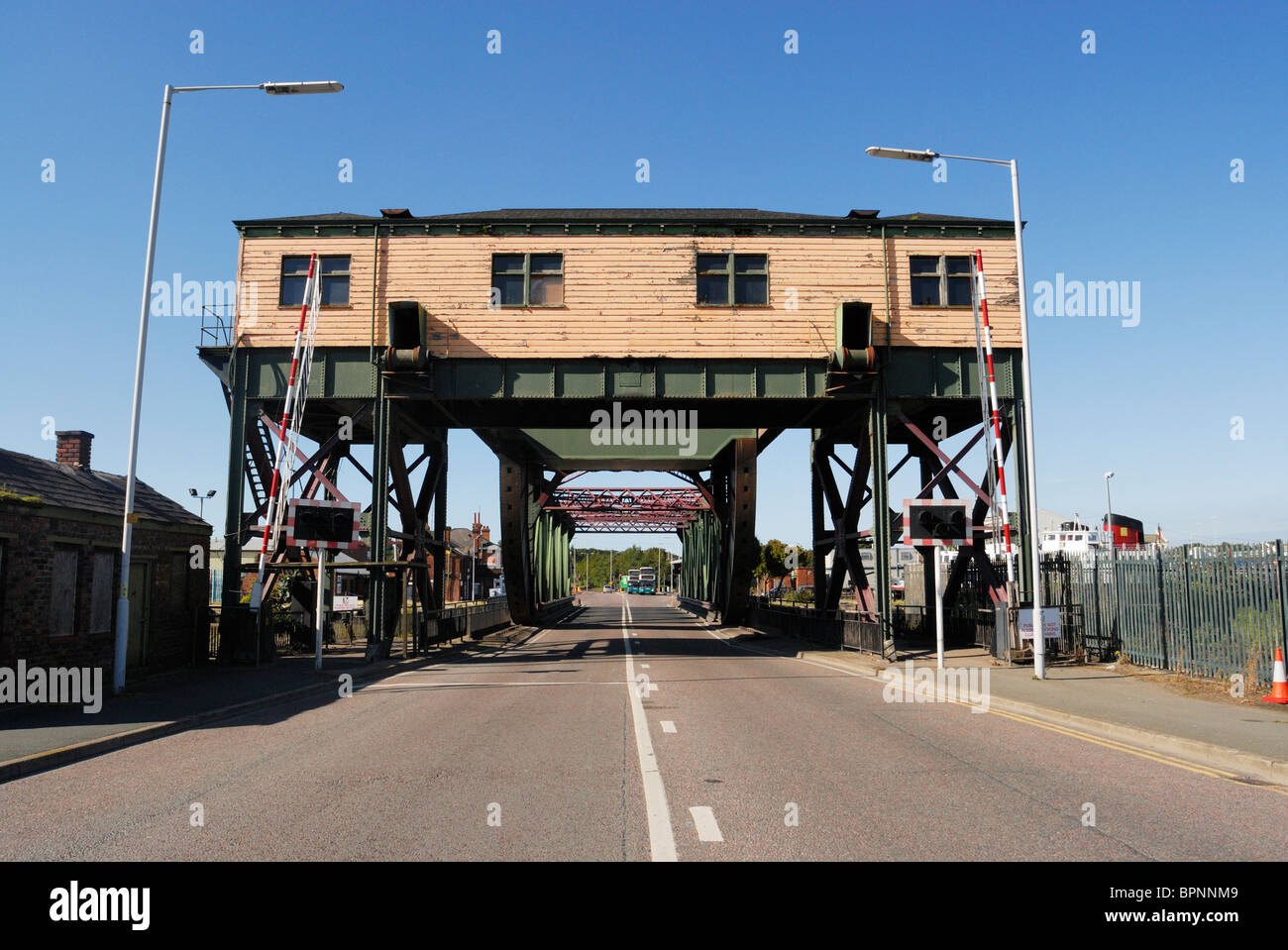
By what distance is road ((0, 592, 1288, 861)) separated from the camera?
19.6 ft

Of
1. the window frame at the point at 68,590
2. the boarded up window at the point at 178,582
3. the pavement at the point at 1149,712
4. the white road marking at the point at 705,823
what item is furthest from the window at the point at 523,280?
the white road marking at the point at 705,823

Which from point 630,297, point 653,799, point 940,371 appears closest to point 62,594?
point 653,799

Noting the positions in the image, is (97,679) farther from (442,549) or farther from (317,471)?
(442,549)

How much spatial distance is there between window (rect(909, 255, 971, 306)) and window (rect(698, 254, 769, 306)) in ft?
12.6

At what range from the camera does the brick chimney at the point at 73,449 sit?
21281 millimetres

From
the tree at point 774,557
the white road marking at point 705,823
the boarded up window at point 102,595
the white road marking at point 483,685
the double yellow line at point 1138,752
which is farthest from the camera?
the tree at point 774,557

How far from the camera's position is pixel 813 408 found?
2636 cm

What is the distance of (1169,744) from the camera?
10148 mm

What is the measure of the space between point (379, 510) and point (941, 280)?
15266mm

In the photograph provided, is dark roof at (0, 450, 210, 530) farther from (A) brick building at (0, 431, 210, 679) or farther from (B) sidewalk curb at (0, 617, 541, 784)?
(B) sidewalk curb at (0, 617, 541, 784)

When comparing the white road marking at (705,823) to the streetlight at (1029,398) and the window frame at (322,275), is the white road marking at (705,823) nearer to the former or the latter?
the streetlight at (1029,398)

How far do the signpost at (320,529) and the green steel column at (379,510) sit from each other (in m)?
3.03
